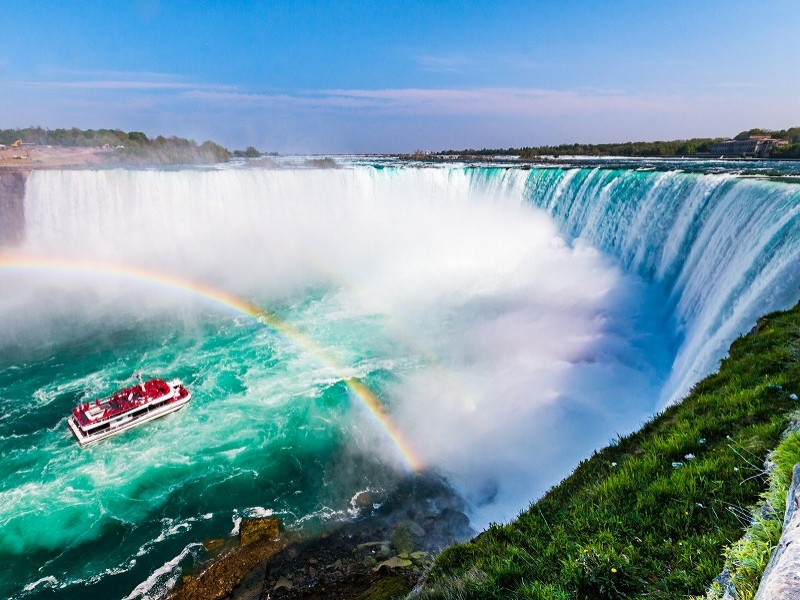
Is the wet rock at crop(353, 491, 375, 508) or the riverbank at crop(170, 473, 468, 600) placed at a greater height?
Answer: the riverbank at crop(170, 473, 468, 600)

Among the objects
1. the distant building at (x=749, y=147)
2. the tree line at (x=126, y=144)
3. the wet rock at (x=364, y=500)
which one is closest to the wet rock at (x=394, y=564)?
the wet rock at (x=364, y=500)

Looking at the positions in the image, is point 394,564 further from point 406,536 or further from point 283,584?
point 283,584

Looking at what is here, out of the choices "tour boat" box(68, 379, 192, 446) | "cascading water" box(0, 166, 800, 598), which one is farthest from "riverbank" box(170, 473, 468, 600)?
"tour boat" box(68, 379, 192, 446)

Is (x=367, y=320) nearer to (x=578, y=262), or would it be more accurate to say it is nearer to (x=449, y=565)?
(x=578, y=262)

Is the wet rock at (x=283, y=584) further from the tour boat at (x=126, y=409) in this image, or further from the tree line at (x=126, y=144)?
the tree line at (x=126, y=144)

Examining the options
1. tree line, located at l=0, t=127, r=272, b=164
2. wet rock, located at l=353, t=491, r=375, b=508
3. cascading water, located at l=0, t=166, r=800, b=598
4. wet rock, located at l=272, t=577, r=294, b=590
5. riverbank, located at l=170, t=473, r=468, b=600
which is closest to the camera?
riverbank, located at l=170, t=473, r=468, b=600

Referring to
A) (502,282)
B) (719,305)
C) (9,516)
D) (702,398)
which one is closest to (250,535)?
(9,516)

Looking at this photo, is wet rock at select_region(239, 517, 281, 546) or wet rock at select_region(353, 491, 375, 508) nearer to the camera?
wet rock at select_region(239, 517, 281, 546)

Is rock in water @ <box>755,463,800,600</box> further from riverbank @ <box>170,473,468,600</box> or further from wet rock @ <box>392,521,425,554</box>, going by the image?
wet rock @ <box>392,521,425,554</box>
